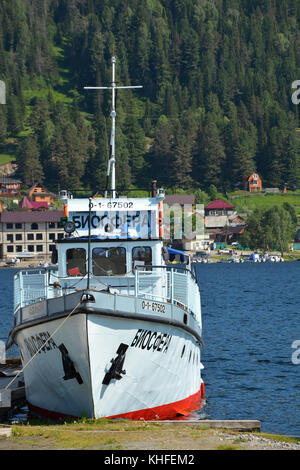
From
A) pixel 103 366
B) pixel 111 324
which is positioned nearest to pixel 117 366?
pixel 103 366

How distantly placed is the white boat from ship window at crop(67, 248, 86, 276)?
1.1 inches

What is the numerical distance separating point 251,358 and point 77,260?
17.3 metres

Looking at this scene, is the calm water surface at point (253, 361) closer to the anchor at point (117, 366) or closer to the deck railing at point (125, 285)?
the deck railing at point (125, 285)

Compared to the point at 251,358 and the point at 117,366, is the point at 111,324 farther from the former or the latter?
the point at 251,358

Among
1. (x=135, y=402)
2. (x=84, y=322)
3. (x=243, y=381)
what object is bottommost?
(x=243, y=381)

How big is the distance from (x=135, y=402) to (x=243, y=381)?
1215 centimetres

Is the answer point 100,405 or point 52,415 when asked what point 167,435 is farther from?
point 52,415

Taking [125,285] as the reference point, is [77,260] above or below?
above

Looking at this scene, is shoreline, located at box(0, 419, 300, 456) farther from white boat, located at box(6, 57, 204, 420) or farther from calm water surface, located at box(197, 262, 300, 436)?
calm water surface, located at box(197, 262, 300, 436)

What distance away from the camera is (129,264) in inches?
944

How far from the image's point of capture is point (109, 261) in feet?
78.5
